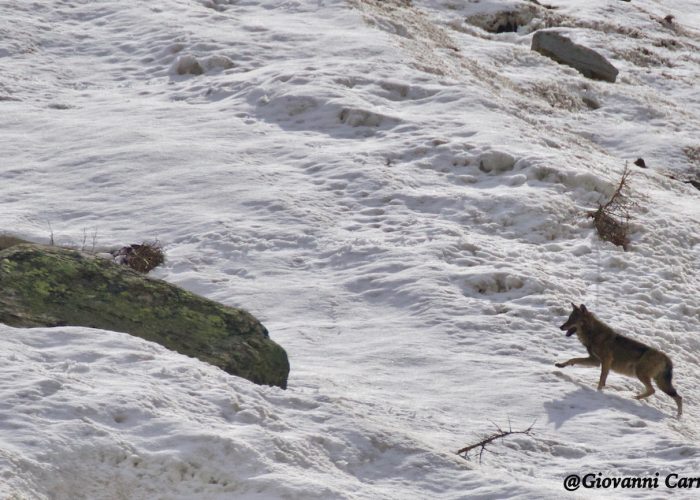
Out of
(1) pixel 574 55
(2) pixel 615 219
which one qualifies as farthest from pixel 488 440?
(1) pixel 574 55

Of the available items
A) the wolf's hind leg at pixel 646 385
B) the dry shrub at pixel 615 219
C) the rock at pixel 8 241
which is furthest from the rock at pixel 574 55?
the rock at pixel 8 241

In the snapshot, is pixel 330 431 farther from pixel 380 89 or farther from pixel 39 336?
pixel 380 89

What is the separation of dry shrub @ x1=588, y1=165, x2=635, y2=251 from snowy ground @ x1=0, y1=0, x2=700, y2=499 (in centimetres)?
20

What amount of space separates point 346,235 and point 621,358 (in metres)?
4.57

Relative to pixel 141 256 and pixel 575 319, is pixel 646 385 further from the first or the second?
pixel 141 256

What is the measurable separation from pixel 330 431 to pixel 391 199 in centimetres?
749

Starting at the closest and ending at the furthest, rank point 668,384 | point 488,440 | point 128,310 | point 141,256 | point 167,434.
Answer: point 167,434
point 488,440
point 128,310
point 668,384
point 141,256

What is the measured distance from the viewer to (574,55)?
24.2 meters

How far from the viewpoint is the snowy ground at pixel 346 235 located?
7.58 meters

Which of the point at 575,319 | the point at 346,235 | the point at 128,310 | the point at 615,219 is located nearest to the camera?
the point at 128,310

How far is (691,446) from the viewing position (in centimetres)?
928

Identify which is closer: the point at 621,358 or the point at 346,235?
the point at 621,358

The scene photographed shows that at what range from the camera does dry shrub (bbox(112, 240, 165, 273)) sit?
12.9 m

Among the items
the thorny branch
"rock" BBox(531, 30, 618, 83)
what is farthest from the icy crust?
"rock" BBox(531, 30, 618, 83)
